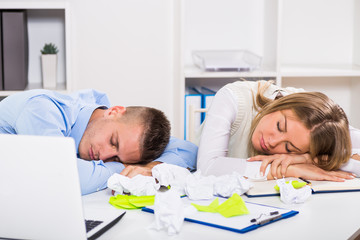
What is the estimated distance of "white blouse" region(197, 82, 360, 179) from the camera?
4.89 feet

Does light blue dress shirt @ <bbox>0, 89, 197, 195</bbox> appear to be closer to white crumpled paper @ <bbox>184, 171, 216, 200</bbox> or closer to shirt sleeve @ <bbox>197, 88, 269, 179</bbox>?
shirt sleeve @ <bbox>197, 88, 269, 179</bbox>

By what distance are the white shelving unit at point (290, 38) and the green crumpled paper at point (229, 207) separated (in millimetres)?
1343

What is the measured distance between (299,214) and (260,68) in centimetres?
153

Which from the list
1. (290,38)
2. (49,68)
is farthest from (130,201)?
(290,38)

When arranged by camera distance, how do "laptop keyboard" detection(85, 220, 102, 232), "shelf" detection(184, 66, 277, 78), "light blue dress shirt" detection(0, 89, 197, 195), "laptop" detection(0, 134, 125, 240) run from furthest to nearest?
"shelf" detection(184, 66, 277, 78)
"light blue dress shirt" detection(0, 89, 197, 195)
"laptop keyboard" detection(85, 220, 102, 232)
"laptop" detection(0, 134, 125, 240)

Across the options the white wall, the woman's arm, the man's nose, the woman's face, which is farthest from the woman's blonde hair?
the white wall

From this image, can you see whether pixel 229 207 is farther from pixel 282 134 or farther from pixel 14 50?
pixel 14 50

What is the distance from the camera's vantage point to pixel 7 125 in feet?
4.86

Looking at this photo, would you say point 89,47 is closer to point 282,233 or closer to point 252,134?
point 252,134

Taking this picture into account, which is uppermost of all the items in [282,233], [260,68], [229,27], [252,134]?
[229,27]

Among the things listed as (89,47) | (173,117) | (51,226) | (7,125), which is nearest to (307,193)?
(51,226)

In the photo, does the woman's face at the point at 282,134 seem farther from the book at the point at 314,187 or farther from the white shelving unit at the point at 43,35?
the white shelving unit at the point at 43,35

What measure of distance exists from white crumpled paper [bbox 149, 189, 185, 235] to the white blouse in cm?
42

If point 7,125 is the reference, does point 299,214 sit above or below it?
below
